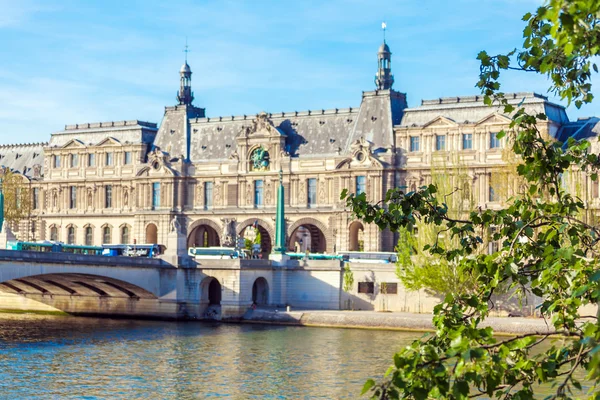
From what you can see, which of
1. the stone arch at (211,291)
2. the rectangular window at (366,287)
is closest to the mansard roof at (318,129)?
the rectangular window at (366,287)

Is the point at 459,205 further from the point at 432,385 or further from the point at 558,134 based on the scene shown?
the point at 432,385

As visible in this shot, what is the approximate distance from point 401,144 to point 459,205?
19.1m

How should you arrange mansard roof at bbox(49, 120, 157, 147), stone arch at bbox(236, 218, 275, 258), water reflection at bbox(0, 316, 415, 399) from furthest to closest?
mansard roof at bbox(49, 120, 157, 147) → stone arch at bbox(236, 218, 275, 258) → water reflection at bbox(0, 316, 415, 399)

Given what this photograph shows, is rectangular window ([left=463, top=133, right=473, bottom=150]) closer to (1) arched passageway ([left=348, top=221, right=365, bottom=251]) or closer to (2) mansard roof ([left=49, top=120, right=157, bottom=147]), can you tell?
(1) arched passageway ([left=348, top=221, right=365, bottom=251])

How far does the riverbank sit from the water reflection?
7.53ft

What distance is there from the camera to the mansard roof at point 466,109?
91.9 meters

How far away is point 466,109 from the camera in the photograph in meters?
94.7

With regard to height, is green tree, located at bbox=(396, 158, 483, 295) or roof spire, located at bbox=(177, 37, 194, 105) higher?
roof spire, located at bbox=(177, 37, 194, 105)

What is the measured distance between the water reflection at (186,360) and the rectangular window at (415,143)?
26866 mm

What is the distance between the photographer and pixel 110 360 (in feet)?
182

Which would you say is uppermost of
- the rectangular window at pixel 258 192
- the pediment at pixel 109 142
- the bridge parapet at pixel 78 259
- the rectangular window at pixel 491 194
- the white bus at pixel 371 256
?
the pediment at pixel 109 142

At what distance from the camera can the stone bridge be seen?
269 ft

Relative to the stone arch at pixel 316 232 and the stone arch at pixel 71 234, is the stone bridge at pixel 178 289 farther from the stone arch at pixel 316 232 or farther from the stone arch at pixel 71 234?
the stone arch at pixel 71 234

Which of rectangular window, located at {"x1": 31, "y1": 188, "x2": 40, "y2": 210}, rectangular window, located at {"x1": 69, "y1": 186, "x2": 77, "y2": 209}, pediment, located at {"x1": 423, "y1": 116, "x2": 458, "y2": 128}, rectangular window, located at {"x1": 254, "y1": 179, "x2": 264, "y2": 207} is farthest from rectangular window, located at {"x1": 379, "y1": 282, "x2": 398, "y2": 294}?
rectangular window, located at {"x1": 31, "y1": 188, "x2": 40, "y2": 210}
